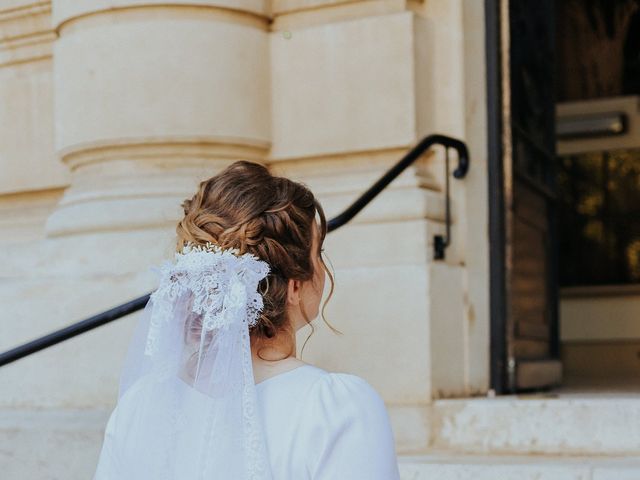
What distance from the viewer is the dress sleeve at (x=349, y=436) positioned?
184 centimetres

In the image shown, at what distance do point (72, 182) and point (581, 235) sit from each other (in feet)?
18.9

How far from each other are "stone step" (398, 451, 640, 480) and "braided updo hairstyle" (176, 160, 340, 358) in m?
2.51

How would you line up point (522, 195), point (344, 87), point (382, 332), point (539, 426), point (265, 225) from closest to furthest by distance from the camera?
point (265, 225)
point (539, 426)
point (382, 332)
point (344, 87)
point (522, 195)

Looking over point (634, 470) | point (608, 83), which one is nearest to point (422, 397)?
point (634, 470)

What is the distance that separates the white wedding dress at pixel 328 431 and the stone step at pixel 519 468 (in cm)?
251

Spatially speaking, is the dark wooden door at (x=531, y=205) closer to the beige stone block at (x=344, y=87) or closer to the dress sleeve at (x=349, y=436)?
the beige stone block at (x=344, y=87)

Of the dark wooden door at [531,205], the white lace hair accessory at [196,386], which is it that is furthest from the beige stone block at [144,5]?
the white lace hair accessory at [196,386]

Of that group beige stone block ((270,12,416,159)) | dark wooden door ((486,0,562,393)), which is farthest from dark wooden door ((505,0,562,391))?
beige stone block ((270,12,416,159))

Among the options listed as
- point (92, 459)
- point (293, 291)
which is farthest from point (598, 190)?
point (293, 291)

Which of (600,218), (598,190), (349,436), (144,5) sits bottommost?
(349,436)

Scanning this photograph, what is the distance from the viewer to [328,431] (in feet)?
6.05

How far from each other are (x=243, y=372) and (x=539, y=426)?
10.2 ft

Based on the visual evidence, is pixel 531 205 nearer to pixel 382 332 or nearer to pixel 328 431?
pixel 382 332

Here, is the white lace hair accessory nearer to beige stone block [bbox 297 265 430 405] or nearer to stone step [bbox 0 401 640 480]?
stone step [bbox 0 401 640 480]
